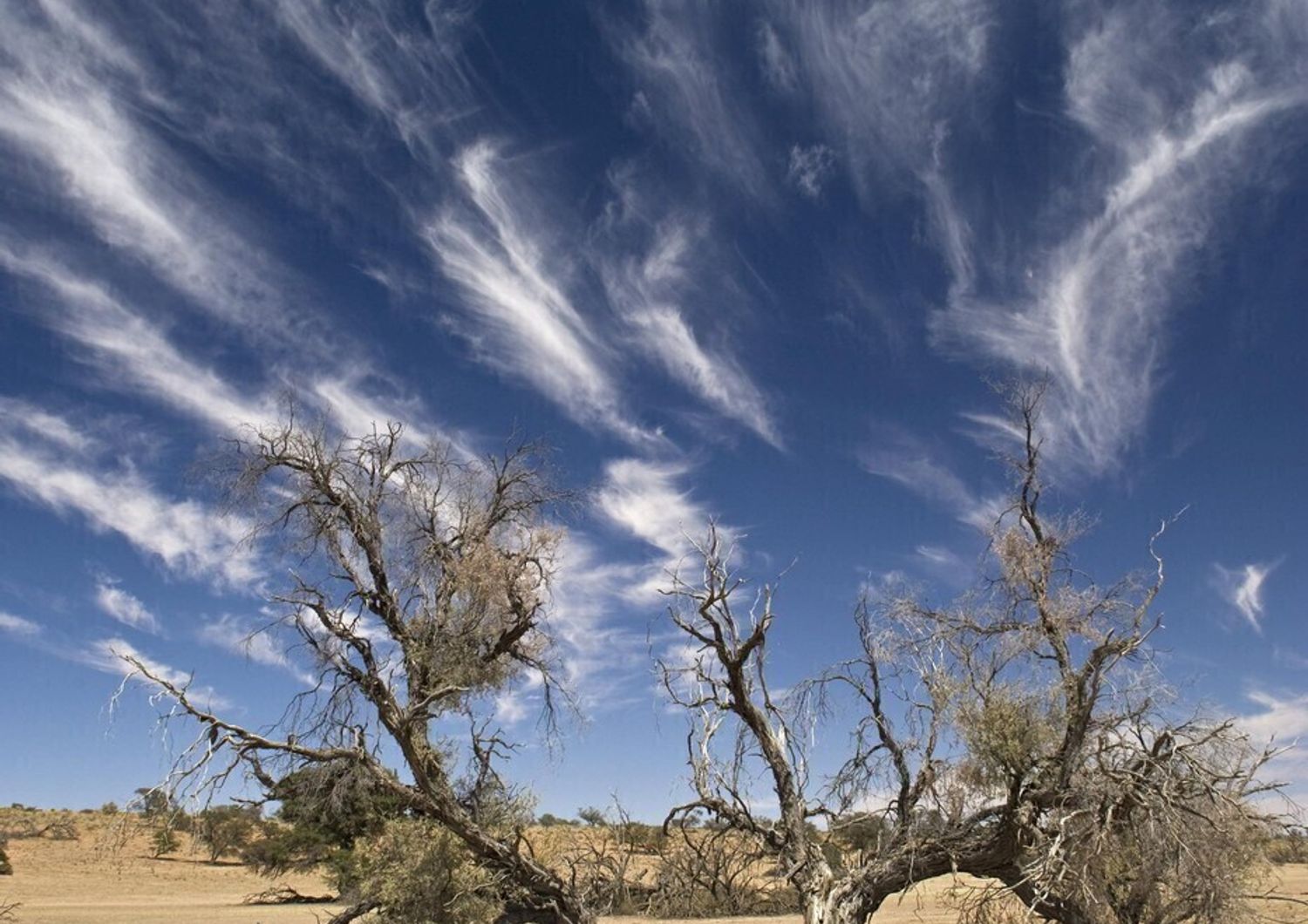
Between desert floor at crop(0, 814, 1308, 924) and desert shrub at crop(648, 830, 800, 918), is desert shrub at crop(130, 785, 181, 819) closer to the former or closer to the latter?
desert floor at crop(0, 814, 1308, 924)

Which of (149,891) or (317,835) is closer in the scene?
(317,835)

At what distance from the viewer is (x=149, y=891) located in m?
36.5

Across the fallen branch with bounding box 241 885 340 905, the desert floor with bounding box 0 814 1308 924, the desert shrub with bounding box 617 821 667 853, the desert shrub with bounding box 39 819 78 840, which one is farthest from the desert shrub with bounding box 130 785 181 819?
the desert shrub with bounding box 39 819 78 840

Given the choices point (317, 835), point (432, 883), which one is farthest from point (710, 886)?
point (317, 835)

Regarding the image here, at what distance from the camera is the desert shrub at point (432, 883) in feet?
47.1

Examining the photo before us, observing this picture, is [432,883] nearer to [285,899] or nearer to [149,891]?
[285,899]

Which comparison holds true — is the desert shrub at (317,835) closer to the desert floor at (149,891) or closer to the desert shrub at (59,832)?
the desert floor at (149,891)

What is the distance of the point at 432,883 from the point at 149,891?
97.1ft

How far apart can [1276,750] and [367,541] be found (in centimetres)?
1355

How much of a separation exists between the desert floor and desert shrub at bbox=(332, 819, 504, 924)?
3.78 meters

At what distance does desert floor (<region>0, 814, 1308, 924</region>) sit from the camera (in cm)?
2289

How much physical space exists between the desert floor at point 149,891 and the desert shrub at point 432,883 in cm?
378

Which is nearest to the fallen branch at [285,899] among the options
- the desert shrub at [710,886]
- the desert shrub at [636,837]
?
the desert shrub at [710,886]

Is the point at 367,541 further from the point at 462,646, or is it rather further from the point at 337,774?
the point at 337,774
